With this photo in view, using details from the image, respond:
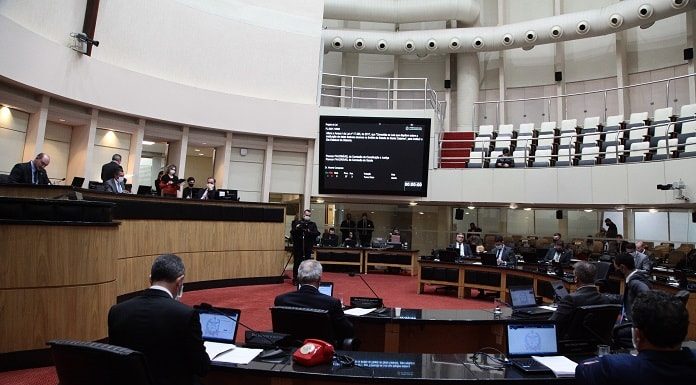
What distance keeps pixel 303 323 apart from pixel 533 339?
4.75 feet

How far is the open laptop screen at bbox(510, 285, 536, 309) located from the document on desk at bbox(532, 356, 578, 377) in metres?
1.73

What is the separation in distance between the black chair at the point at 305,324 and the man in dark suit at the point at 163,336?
97 cm

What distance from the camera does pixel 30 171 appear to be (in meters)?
6.24

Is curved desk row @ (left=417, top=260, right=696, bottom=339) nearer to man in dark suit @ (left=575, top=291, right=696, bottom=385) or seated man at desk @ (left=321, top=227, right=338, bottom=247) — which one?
seated man at desk @ (left=321, top=227, right=338, bottom=247)

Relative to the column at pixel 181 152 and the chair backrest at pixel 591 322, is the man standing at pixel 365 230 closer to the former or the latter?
the column at pixel 181 152

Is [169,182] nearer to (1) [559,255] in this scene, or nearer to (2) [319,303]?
(2) [319,303]

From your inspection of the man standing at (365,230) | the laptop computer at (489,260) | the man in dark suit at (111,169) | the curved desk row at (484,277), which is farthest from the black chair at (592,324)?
the man standing at (365,230)

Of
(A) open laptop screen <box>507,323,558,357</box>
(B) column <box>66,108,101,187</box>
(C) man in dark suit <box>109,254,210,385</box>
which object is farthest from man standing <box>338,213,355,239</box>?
(C) man in dark suit <box>109,254,210,385</box>

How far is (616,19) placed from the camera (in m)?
12.9

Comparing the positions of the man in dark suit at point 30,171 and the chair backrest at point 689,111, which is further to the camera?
the chair backrest at point 689,111

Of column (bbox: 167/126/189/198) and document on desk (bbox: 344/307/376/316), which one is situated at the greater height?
column (bbox: 167/126/189/198)

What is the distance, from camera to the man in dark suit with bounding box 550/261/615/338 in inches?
131

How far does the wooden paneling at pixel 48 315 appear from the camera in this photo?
3895 mm

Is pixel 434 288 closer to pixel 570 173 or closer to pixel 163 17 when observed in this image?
pixel 570 173
